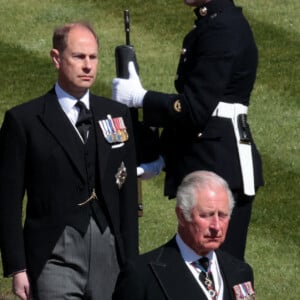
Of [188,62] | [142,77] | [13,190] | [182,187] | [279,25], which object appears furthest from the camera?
[279,25]

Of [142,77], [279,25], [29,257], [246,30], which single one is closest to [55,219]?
[29,257]

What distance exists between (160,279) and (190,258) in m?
0.19

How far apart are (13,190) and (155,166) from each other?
1.17 metres

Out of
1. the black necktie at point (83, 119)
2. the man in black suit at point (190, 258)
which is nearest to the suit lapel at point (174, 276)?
the man in black suit at point (190, 258)

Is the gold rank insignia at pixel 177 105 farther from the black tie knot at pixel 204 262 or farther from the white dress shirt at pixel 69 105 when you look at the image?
the black tie knot at pixel 204 262

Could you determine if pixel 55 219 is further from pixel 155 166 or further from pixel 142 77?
pixel 142 77

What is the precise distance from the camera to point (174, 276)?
693 centimetres

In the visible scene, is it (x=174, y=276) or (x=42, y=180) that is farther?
(x=42, y=180)

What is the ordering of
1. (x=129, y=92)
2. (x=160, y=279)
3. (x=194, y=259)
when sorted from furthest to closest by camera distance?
(x=129, y=92), (x=194, y=259), (x=160, y=279)

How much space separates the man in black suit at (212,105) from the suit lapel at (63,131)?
2.40 ft

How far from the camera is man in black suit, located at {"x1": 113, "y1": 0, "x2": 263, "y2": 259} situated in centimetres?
879

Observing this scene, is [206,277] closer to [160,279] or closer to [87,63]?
[160,279]

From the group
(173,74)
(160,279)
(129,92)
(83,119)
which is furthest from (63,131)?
(173,74)

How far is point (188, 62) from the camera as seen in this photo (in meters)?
8.91
